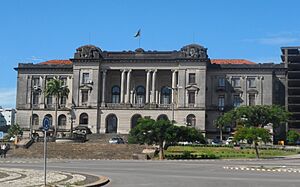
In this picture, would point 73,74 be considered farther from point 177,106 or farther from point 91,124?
point 177,106

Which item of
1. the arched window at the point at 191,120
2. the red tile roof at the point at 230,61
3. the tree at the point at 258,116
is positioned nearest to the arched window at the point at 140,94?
the arched window at the point at 191,120

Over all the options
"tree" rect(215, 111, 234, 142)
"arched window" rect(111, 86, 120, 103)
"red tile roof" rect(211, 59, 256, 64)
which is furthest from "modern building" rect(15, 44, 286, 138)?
"tree" rect(215, 111, 234, 142)

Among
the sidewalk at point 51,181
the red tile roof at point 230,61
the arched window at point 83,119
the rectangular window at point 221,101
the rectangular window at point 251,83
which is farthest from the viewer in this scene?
the red tile roof at point 230,61

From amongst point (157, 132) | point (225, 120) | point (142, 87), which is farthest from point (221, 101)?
point (157, 132)

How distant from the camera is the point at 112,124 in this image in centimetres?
12731

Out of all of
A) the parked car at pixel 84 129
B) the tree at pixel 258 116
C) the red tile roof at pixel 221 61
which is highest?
the red tile roof at pixel 221 61

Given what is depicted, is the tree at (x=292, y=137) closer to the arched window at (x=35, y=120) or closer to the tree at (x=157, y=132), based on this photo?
the arched window at (x=35, y=120)

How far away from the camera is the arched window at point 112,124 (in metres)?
126

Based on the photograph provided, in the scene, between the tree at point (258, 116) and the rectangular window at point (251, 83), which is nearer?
the tree at point (258, 116)

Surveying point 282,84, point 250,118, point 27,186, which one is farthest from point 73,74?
point 27,186

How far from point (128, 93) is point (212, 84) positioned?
18.9 metres

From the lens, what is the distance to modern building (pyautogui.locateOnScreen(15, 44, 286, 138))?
124 m

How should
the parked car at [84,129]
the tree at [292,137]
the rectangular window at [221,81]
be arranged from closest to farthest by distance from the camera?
the parked car at [84,129]
the tree at [292,137]
the rectangular window at [221,81]

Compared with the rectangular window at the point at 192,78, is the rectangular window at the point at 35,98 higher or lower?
lower
